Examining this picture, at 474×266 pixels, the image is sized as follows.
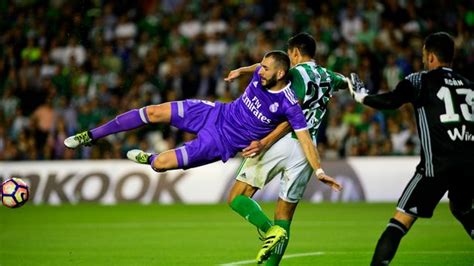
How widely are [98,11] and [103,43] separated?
1.28 metres

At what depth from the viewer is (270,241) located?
8.80m

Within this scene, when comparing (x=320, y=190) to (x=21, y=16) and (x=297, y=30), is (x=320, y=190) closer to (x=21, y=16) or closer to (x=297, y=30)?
(x=297, y=30)

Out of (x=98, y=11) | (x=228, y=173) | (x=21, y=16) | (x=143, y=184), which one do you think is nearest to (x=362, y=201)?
(x=228, y=173)

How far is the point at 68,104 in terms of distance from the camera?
73.4 ft

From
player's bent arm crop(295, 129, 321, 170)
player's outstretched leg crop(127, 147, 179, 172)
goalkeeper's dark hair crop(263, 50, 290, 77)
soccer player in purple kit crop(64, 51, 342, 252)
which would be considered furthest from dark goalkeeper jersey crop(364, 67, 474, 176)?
player's outstretched leg crop(127, 147, 179, 172)

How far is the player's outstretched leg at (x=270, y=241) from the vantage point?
8.75 meters

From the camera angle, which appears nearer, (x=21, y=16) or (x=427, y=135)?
(x=427, y=135)

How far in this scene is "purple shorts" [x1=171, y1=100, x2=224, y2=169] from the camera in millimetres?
9430

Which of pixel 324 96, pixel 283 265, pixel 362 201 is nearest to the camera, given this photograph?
pixel 324 96

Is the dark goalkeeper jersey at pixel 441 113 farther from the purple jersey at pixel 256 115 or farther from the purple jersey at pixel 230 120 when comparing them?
the purple jersey at pixel 230 120

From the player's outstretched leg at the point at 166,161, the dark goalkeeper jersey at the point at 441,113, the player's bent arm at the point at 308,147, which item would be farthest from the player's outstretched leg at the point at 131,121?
the dark goalkeeper jersey at the point at 441,113

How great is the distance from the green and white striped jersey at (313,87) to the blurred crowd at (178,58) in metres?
10.7

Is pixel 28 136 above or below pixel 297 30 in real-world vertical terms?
below

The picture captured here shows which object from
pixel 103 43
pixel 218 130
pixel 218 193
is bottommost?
pixel 218 193
